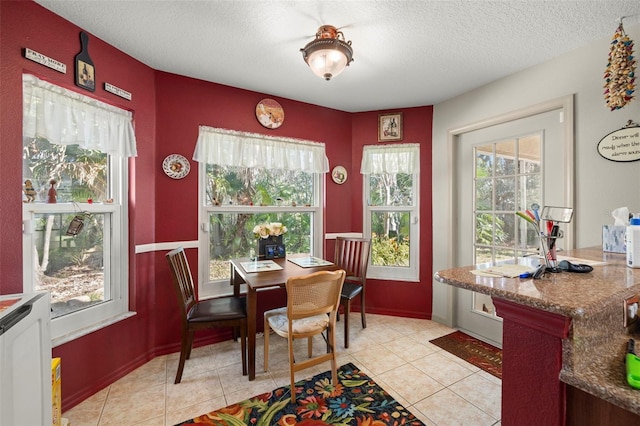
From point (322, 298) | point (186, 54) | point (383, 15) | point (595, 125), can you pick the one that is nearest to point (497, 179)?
point (595, 125)

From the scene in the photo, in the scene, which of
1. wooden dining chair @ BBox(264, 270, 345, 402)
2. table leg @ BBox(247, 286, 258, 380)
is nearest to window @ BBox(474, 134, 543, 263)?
wooden dining chair @ BBox(264, 270, 345, 402)

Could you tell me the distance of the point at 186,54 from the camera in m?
2.09

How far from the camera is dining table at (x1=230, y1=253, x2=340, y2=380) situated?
1.93m

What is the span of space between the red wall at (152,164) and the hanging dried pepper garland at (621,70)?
1608 mm

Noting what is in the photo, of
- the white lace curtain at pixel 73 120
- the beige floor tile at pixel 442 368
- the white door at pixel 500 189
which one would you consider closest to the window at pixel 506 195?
the white door at pixel 500 189

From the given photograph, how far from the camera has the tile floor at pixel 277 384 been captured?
169 cm

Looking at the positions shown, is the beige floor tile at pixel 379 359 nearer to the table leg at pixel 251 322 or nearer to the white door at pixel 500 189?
the table leg at pixel 251 322

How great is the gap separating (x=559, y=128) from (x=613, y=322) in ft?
6.17

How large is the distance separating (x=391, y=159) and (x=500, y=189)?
1136 millimetres

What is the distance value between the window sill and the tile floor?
43 cm

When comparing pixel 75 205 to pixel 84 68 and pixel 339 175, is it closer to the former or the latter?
pixel 84 68

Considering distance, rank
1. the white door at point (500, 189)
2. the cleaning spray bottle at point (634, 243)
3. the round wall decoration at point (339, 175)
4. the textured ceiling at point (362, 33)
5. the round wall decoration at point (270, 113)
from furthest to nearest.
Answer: the round wall decoration at point (339, 175) → the round wall decoration at point (270, 113) → the white door at point (500, 189) → the textured ceiling at point (362, 33) → the cleaning spray bottle at point (634, 243)

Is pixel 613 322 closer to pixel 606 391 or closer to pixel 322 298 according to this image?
pixel 606 391

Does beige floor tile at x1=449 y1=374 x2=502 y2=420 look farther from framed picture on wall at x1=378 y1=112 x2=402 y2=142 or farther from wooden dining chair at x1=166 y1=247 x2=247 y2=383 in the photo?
framed picture on wall at x1=378 y1=112 x2=402 y2=142
